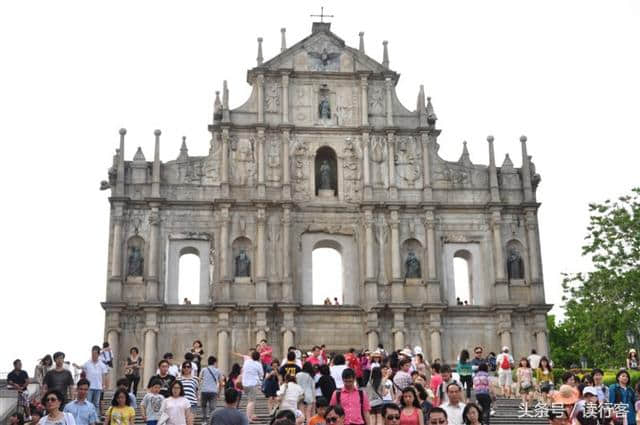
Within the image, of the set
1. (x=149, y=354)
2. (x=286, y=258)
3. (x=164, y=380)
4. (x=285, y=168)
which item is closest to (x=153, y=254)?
(x=149, y=354)

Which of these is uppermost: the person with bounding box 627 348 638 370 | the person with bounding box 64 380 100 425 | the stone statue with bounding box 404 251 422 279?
the stone statue with bounding box 404 251 422 279

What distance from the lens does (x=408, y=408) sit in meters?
11.6

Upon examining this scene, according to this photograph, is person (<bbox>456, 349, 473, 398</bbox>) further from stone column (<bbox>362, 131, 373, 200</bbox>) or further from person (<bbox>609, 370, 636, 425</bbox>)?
stone column (<bbox>362, 131, 373, 200</bbox>)

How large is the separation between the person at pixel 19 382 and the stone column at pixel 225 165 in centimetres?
1691

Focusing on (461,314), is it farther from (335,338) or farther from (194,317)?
(194,317)

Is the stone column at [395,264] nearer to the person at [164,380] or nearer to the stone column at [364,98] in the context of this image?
the stone column at [364,98]

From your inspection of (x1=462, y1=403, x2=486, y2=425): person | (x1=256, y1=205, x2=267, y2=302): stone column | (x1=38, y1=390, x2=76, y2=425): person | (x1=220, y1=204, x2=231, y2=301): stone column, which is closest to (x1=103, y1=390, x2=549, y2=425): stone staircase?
(x1=38, y1=390, x2=76, y2=425): person

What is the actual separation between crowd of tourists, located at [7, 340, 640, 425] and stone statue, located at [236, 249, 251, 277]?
10720 millimetres

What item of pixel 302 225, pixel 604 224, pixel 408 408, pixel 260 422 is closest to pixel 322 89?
pixel 302 225

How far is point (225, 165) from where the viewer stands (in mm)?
37312

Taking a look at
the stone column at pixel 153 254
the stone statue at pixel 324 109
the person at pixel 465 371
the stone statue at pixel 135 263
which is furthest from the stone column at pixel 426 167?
the person at pixel 465 371

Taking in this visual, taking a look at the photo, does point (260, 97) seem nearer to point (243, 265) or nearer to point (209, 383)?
point (243, 265)

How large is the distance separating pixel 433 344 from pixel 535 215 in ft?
22.2

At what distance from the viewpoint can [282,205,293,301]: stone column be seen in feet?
117
